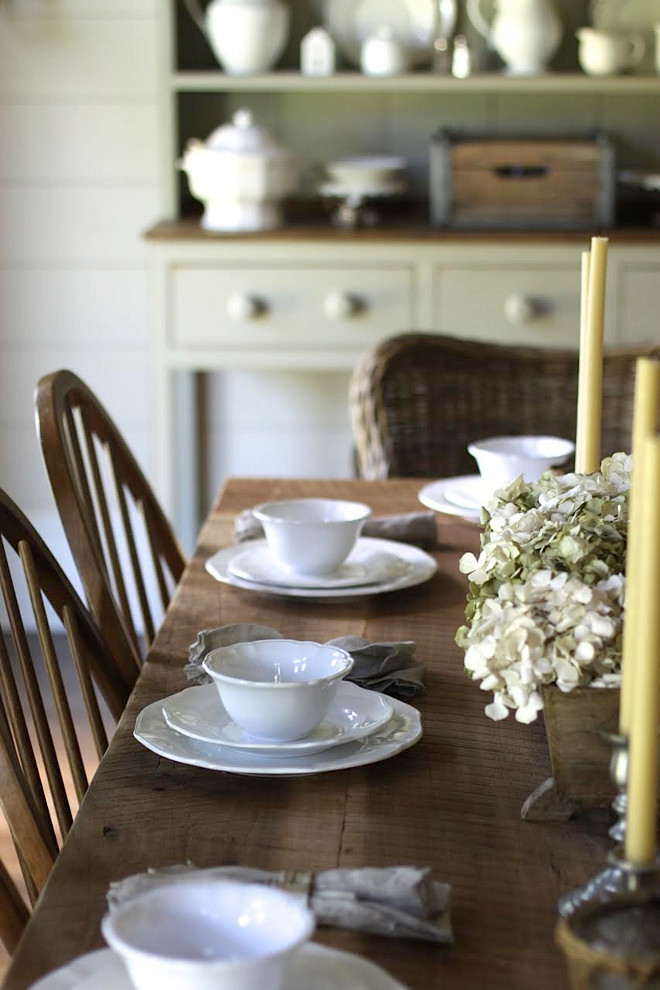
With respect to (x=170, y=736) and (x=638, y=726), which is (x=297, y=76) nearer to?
(x=170, y=736)

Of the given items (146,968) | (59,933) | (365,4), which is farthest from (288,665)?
(365,4)

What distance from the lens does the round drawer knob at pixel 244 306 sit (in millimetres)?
2842

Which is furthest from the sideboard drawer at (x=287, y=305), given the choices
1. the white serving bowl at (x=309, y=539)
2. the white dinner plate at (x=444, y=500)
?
the white serving bowl at (x=309, y=539)

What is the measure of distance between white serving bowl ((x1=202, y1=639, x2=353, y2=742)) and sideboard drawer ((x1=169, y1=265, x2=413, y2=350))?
6.37ft

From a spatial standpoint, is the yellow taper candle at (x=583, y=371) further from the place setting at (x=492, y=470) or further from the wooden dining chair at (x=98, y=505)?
the wooden dining chair at (x=98, y=505)

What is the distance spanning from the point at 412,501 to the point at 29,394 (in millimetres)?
1820

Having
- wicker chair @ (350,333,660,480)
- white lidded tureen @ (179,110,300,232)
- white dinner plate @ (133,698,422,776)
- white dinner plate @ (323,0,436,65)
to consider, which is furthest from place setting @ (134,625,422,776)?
white dinner plate @ (323,0,436,65)

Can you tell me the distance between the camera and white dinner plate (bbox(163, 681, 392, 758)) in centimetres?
90

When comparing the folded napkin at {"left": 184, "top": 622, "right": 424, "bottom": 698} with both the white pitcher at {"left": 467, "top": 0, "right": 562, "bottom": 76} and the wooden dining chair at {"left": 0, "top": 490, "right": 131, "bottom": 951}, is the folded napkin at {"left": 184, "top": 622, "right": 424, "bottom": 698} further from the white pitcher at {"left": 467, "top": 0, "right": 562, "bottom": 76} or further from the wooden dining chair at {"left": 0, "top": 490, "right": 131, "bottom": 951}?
the white pitcher at {"left": 467, "top": 0, "right": 562, "bottom": 76}

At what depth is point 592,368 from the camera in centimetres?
104

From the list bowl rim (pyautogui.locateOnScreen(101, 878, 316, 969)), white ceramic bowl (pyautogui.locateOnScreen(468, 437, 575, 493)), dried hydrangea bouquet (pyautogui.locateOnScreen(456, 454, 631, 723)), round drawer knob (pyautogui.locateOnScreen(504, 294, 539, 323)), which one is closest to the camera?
bowl rim (pyautogui.locateOnScreen(101, 878, 316, 969))

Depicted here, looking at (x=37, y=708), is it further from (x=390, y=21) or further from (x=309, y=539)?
(x=390, y=21)

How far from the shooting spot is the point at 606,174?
9.58 ft

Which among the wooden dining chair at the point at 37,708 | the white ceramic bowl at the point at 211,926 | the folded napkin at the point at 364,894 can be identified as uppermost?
the white ceramic bowl at the point at 211,926
